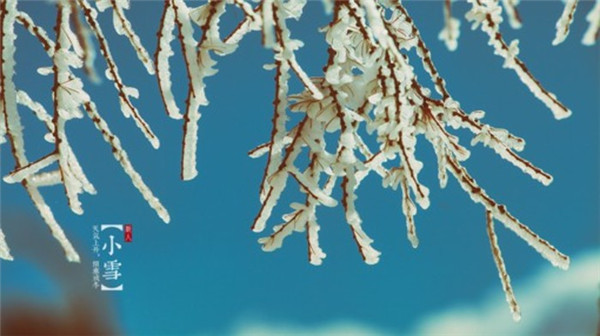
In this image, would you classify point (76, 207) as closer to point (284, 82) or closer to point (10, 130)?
point (10, 130)

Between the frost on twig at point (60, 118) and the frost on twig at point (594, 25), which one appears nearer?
the frost on twig at point (594, 25)

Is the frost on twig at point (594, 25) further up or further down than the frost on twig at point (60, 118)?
further down

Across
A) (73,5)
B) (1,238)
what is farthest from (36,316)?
(73,5)

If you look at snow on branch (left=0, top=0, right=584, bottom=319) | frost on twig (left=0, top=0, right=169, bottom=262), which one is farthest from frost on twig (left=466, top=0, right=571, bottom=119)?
frost on twig (left=0, top=0, right=169, bottom=262)

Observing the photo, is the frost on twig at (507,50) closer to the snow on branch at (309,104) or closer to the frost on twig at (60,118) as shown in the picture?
the snow on branch at (309,104)

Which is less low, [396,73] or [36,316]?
[36,316]

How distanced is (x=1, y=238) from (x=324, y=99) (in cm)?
32

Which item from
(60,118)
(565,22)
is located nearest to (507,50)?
(565,22)

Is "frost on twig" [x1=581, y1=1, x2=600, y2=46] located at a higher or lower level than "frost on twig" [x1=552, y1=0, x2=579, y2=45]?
lower

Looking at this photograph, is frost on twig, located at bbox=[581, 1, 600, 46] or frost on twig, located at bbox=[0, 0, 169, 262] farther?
frost on twig, located at bbox=[0, 0, 169, 262]

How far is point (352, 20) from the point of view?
67 centimetres

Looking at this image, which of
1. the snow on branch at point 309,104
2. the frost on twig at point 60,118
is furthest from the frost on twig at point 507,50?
the frost on twig at point 60,118

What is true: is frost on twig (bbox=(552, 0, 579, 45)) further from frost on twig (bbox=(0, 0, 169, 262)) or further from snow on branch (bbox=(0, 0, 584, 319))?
frost on twig (bbox=(0, 0, 169, 262))

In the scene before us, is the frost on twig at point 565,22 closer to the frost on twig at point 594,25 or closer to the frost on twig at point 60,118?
the frost on twig at point 594,25
